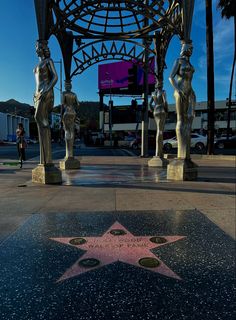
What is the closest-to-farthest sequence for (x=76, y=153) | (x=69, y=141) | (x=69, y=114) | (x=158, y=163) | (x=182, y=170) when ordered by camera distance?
1. (x=182, y=170)
2. (x=69, y=114)
3. (x=69, y=141)
4. (x=158, y=163)
5. (x=76, y=153)

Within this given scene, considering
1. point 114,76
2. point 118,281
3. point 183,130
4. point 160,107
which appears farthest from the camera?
point 114,76

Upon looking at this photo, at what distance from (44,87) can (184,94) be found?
3.33m

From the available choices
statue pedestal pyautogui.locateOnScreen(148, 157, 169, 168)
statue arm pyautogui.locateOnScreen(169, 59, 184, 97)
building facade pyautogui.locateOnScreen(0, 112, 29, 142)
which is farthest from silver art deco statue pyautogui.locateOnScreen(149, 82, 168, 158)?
building facade pyautogui.locateOnScreen(0, 112, 29, 142)

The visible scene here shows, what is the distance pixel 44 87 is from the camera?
775cm

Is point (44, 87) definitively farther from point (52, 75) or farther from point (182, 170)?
point (182, 170)

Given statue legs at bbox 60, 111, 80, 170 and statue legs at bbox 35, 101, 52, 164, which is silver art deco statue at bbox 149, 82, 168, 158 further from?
statue legs at bbox 35, 101, 52, 164

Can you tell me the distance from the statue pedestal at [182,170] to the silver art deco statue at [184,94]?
185 millimetres

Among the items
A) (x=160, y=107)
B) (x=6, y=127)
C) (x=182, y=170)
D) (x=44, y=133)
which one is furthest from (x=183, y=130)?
(x=6, y=127)

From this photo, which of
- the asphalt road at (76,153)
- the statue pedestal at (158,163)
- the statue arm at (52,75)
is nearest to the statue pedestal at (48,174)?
the statue arm at (52,75)

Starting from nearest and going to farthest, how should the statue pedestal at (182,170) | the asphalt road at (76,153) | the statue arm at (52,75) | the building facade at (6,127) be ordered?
the statue arm at (52,75) → the statue pedestal at (182,170) → the asphalt road at (76,153) → the building facade at (6,127)

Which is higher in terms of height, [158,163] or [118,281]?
[158,163]

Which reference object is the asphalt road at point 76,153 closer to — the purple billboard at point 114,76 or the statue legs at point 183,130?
the statue legs at point 183,130

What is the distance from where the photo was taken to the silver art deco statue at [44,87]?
7.75 meters

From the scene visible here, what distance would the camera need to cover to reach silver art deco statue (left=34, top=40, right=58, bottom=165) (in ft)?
25.4
